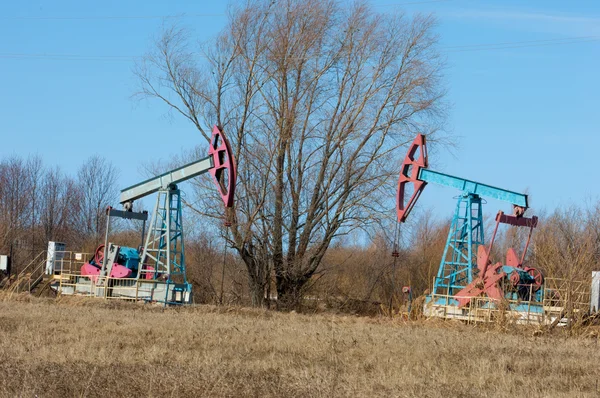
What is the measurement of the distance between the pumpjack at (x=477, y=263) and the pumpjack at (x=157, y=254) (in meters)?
5.02

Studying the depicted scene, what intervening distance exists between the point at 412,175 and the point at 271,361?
1432 cm

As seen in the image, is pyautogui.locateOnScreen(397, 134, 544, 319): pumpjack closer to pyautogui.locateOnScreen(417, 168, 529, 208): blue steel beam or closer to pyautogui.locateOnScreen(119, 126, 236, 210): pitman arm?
pyautogui.locateOnScreen(417, 168, 529, 208): blue steel beam

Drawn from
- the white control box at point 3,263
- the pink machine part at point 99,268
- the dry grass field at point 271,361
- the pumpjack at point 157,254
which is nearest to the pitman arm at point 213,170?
the pumpjack at point 157,254

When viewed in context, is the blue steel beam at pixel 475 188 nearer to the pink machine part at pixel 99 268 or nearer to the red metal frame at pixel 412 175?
the red metal frame at pixel 412 175

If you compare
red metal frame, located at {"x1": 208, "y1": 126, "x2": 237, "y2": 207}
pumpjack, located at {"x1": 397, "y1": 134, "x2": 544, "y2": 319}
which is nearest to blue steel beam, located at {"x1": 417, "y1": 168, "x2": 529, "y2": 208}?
pumpjack, located at {"x1": 397, "y1": 134, "x2": 544, "y2": 319}

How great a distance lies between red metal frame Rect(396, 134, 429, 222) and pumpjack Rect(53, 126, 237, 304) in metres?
4.71

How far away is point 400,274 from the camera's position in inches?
1296

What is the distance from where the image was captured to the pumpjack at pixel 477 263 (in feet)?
64.0

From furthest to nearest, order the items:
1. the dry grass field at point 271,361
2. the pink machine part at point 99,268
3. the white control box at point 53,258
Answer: the white control box at point 53,258, the pink machine part at point 99,268, the dry grass field at point 271,361

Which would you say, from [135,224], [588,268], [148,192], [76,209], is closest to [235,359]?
[588,268]

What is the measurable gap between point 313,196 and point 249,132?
288 centimetres

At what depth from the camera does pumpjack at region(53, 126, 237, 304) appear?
22.3m

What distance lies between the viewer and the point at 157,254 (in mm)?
23578

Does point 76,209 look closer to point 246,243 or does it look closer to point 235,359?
point 246,243
